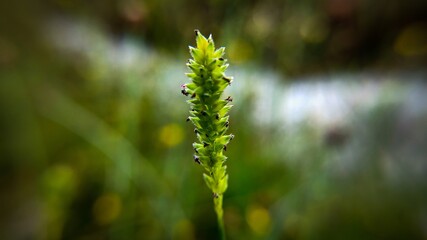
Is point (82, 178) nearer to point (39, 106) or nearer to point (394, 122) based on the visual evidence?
point (39, 106)

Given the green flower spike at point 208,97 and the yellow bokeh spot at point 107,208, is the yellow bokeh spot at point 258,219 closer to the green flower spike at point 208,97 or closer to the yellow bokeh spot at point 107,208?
the yellow bokeh spot at point 107,208

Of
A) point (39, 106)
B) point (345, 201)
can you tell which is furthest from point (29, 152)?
point (345, 201)

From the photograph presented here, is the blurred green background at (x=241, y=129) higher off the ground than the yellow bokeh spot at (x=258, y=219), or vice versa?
the blurred green background at (x=241, y=129)

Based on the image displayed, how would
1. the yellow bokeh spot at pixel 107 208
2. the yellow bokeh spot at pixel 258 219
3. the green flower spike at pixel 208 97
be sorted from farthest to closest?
the yellow bokeh spot at pixel 107 208 → the yellow bokeh spot at pixel 258 219 → the green flower spike at pixel 208 97

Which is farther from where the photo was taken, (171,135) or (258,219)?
(171,135)

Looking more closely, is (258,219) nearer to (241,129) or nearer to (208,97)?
(241,129)

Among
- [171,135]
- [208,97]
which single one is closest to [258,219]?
[171,135]

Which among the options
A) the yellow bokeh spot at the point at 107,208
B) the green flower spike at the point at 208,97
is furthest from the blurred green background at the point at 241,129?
the green flower spike at the point at 208,97
